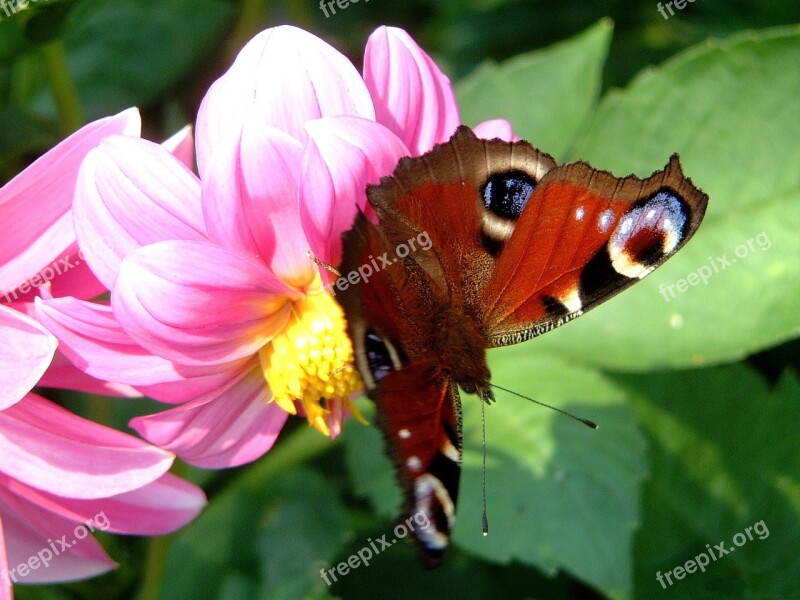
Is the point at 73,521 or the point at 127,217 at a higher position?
the point at 127,217

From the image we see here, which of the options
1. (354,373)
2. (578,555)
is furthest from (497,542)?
(354,373)

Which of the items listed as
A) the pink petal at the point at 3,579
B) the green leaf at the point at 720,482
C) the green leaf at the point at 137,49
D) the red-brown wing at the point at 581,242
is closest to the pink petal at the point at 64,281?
the pink petal at the point at 3,579

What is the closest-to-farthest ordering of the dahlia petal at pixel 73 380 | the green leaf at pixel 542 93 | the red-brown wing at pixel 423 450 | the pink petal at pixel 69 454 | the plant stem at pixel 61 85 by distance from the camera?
the red-brown wing at pixel 423 450
the pink petal at pixel 69 454
the dahlia petal at pixel 73 380
the plant stem at pixel 61 85
the green leaf at pixel 542 93

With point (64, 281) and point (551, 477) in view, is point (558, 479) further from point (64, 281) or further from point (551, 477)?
point (64, 281)

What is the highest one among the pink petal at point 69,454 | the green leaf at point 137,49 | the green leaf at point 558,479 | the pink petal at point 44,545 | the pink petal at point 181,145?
the pink petal at point 181,145

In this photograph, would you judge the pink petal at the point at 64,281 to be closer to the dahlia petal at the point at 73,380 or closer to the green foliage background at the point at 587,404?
the dahlia petal at the point at 73,380

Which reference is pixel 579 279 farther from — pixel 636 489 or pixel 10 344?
pixel 10 344
